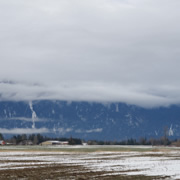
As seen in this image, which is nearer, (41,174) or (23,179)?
(23,179)

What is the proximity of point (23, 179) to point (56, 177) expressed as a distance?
10.8ft

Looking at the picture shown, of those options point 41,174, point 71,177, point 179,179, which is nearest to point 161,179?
point 179,179

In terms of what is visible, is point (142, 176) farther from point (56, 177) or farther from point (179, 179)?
point (56, 177)

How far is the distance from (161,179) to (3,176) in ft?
47.5

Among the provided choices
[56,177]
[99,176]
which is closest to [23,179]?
[56,177]

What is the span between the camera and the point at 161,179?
3728 cm

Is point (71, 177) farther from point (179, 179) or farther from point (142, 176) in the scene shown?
point (179, 179)

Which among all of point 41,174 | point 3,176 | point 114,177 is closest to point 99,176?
point 114,177

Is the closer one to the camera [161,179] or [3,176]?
[161,179]

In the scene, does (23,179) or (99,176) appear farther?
(99,176)

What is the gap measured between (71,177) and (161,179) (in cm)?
811

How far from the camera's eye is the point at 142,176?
4022cm

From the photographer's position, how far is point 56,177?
3934 cm

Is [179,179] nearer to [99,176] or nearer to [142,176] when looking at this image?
[142,176]
